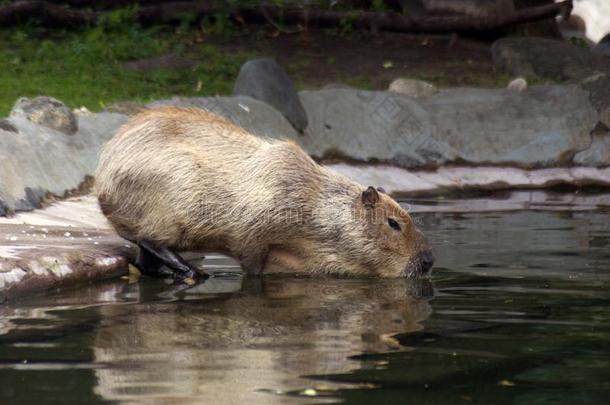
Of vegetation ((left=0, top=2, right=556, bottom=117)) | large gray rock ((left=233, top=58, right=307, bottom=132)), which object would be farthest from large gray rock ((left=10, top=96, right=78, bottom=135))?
large gray rock ((left=233, top=58, right=307, bottom=132))

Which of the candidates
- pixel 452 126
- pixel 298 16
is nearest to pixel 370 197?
pixel 452 126

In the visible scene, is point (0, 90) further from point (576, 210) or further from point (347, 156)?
point (576, 210)

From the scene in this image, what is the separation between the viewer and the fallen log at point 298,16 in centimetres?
1572

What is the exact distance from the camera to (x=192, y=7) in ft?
53.2

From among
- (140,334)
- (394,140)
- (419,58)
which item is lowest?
(140,334)

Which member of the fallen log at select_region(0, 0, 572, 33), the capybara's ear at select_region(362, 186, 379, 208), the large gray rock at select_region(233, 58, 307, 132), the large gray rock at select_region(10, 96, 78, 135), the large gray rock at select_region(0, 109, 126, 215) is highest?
the fallen log at select_region(0, 0, 572, 33)

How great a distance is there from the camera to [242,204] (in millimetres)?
7152

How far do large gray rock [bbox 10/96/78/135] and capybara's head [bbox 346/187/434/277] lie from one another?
11.0 feet

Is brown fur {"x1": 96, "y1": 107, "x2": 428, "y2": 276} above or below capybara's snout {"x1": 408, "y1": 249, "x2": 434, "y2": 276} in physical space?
above

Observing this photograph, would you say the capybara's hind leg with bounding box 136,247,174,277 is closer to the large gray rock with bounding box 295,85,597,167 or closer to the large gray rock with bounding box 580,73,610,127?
the large gray rock with bounding box 295,85,597,167

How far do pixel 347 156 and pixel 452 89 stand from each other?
1.85 m

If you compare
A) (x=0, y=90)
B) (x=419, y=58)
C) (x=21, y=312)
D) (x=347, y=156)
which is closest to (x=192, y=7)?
(x=419, y=58)

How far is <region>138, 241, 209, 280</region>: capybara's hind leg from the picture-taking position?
7.16 meters

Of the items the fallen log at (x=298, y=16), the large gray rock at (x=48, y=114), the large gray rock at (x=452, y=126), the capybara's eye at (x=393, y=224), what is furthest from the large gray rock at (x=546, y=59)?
the capybara's eye at (x=393, y=224)
